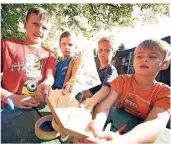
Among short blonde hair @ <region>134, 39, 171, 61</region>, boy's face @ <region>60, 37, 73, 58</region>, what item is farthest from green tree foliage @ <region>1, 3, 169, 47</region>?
short blonde hair @ <region>134, 39, 171, 61</region>

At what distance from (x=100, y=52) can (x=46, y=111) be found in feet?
0.76

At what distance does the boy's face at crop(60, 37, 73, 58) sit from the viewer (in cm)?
70

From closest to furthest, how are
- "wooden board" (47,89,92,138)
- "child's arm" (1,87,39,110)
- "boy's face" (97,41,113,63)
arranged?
"wooden board" (47,89,92,138) → "child's arm" (1,87,39,110) → "boy's face" (97,41,113,63)

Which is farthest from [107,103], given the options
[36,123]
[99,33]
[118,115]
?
[99,33]

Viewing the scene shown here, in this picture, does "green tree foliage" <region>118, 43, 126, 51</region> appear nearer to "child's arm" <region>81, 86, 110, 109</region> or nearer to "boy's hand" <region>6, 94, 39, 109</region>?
"child's arm" <region>81, 86, 110, 109</region>

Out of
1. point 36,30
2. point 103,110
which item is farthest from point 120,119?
point 36,30

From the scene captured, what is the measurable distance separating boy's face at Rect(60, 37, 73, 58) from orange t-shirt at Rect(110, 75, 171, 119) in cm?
25

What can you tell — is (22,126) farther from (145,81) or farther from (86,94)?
(145,81)

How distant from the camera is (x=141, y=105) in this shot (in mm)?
475

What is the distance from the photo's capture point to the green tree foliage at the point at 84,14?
2.20ft

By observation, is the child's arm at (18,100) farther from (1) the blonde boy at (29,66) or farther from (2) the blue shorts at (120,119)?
(2) the blue shorts at (120,119)

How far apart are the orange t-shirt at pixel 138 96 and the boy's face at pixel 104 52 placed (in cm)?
11

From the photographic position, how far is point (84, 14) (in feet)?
2.48

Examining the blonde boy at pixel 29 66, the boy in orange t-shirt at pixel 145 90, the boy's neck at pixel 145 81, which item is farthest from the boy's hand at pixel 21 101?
the boy's neck at pixel 145 81
